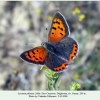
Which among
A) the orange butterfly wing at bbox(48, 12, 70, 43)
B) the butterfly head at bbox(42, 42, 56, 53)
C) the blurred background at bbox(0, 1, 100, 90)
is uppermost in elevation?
the orange butterfly wing at bbox(48, 12, 70, 43)

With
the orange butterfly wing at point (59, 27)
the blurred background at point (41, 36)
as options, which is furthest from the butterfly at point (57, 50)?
the blurred background at point (41, 36)

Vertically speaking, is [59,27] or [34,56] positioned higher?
[59,27]

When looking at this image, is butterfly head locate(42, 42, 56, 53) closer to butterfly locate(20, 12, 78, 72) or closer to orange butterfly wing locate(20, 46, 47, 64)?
butterfly locate(20, 12, 78, 72)

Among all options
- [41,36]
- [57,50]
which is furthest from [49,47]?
[41,36]

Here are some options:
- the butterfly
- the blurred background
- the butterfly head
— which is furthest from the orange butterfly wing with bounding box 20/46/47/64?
the blurred background

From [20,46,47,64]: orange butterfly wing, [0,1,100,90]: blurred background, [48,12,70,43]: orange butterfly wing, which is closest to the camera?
[20,46,47,64]: orange butterfly wing

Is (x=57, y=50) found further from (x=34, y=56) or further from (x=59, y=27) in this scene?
(x=34, y=56)
